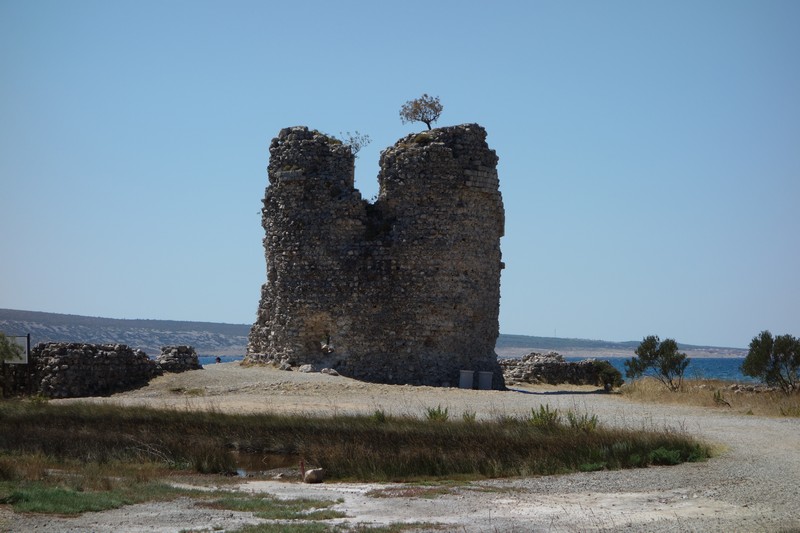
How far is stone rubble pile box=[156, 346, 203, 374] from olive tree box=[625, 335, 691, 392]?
12425 mm

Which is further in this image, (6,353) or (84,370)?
(84,370)

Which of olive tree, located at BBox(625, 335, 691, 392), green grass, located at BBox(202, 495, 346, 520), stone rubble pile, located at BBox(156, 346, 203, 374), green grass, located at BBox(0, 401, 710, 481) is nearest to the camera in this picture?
green grass, located at BBox(202, 495, 346, 520)

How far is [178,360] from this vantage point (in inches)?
1052

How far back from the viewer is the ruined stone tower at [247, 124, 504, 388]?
2655cm

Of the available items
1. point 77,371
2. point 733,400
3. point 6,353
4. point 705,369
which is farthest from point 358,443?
point 705,369

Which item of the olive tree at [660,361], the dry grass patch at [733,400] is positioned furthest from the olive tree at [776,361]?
the olive tree at [660,361]

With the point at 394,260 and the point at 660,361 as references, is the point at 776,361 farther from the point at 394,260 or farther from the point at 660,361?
the point at 394,260

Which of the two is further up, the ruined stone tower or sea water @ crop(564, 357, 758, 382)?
the ruined stone tower

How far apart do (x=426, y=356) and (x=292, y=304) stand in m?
4.02

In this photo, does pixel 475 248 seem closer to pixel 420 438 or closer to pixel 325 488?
pixel 420 438

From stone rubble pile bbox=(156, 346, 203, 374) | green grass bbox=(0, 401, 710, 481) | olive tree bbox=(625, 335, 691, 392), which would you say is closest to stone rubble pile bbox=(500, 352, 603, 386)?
olive tree bbox=(625, 335, 691, 392)

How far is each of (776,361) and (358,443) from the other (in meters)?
13.7

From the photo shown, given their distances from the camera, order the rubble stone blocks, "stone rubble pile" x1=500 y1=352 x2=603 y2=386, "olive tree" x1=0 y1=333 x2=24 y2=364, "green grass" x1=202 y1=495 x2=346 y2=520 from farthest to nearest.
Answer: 1. "stone rubble pile" x1=500 y1=352 x2=603 y2=386
2. the rubble stone blocks
3. "olive tree" x1=0 y1=333 x2=24 y2=364
4. "green grass" x1=202 y1=495 x2=346 y2=520

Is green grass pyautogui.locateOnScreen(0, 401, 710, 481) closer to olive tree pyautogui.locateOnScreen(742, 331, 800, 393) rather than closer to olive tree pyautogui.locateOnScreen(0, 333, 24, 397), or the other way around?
olive tree pyautogui.locateOnScreen(0, 333, 24, 397)
